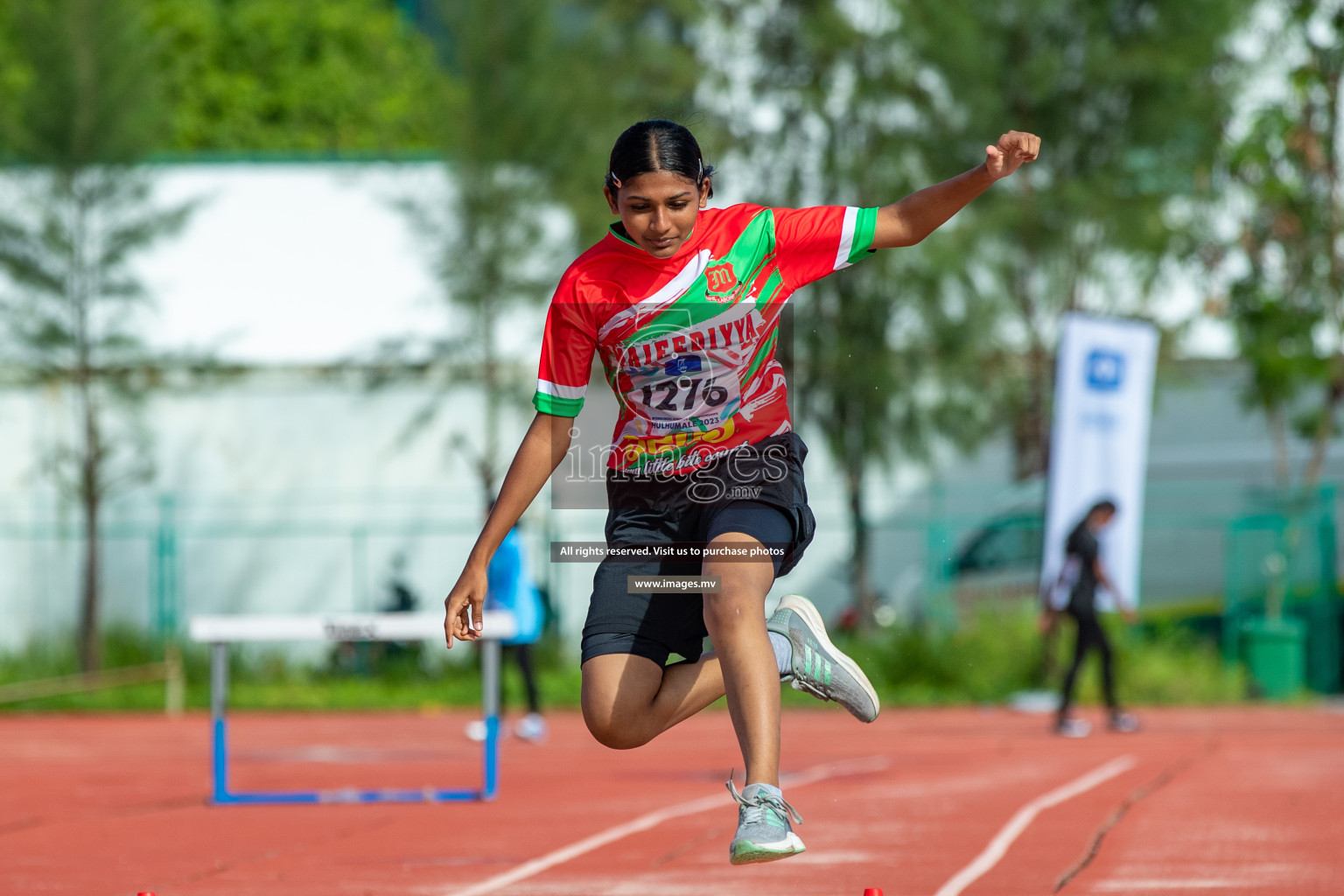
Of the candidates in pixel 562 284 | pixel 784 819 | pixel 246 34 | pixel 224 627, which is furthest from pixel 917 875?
pixel 246 34

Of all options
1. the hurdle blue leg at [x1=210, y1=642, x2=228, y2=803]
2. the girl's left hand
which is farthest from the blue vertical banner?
the girl's left hand

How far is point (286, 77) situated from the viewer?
42438 millimetres

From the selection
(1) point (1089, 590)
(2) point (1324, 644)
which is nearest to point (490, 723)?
(1) point (1089, 590)

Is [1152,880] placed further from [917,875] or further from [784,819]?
[784,819]

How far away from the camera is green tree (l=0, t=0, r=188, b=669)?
19641 mm

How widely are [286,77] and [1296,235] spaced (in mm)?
30163

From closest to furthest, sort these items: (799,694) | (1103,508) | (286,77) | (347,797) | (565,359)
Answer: (565,359), (347,797), (1103,508), (799,694), (286,77)

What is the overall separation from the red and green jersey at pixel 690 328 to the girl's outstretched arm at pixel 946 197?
55mm

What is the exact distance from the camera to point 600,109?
20250 mm

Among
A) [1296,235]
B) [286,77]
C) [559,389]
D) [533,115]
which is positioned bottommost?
[559,389]

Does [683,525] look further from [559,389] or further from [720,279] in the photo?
[720,279]

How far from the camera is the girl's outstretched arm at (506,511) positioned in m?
4.64

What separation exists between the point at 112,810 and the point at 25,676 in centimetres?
1072

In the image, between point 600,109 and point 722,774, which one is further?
point 600,109
